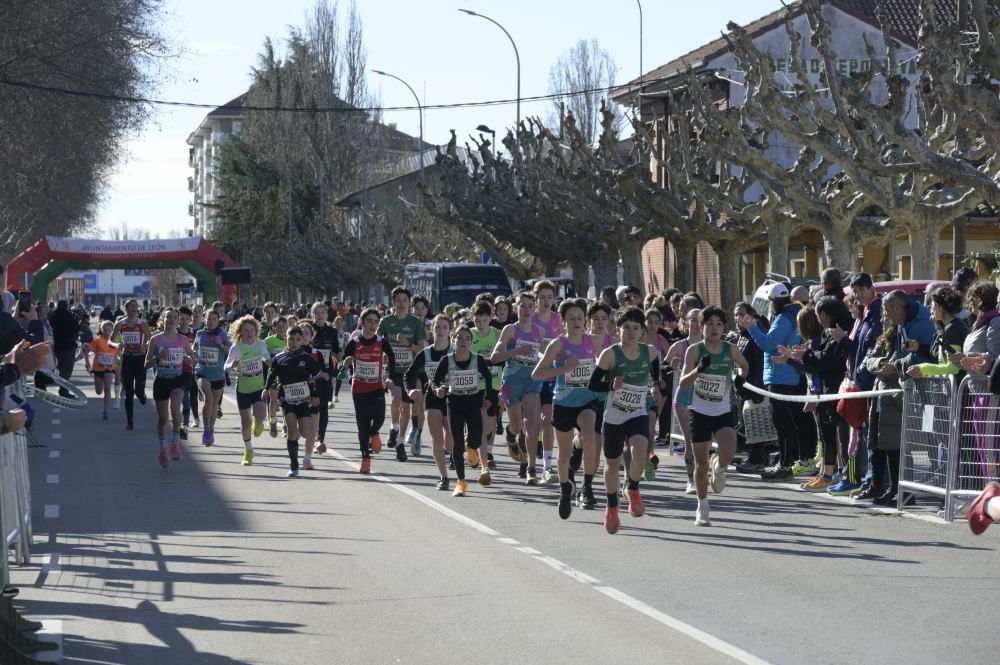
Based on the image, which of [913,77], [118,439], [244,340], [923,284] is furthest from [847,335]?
[913,77]

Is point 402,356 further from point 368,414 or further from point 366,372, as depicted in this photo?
point 368,414

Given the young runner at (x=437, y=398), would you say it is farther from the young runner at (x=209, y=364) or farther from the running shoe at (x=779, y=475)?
Answer: the young runner at (x=209, y=364)

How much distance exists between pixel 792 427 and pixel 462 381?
11.7 ft

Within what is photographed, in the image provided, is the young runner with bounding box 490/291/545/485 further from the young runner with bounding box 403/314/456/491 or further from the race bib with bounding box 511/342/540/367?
the young runner with bounding box 403/314/456/491

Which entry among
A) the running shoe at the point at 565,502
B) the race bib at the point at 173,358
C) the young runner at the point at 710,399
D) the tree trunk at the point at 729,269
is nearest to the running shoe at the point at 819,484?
the young runner at the point at 710,399

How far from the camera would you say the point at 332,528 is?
40.9ft

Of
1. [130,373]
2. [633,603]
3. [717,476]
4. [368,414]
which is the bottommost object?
[633,603]

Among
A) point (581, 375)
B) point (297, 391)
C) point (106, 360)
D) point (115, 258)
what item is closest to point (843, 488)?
point (581, 375)

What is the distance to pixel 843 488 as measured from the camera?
14820 mm

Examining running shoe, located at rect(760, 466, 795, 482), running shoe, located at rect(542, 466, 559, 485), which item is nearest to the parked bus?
running shoe, located at rect(760, 466, 795, 482)

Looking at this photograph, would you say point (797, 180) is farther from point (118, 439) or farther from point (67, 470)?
point (67, 470)

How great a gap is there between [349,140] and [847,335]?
66.1 m

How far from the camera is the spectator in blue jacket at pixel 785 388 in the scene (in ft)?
53.6

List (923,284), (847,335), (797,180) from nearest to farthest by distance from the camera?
(847,335) → (923,284) → (797,180)
